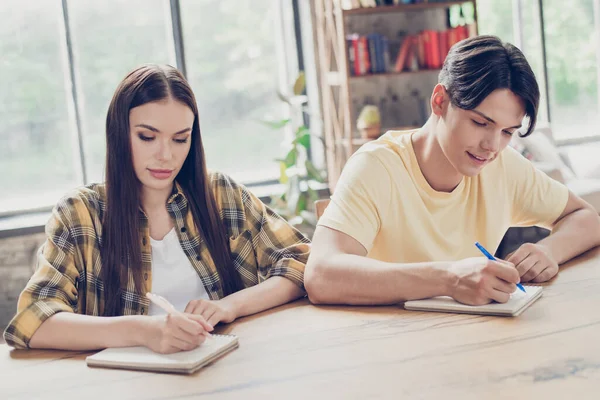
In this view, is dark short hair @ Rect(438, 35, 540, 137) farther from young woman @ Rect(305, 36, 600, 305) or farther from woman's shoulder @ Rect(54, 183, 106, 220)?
woman's shoulder @ Rect(54, 183, 106, 220)

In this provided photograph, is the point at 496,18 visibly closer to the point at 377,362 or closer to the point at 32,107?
the point at 32,107

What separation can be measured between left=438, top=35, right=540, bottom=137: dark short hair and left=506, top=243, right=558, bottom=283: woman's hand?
0.98ft

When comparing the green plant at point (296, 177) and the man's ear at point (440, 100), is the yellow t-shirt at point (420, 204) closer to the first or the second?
the man's ear at point (440, 100)

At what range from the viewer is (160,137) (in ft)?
5.68

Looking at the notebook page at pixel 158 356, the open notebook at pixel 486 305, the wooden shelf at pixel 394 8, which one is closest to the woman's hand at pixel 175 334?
the notebook page at pixel 158 356

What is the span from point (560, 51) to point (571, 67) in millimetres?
159

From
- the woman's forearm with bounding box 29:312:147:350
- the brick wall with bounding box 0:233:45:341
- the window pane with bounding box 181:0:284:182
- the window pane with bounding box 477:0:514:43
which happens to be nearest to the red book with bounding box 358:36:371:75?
the window pane with bounding box 181:0:284:182

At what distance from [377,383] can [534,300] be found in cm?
53

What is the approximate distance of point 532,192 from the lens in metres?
2.01

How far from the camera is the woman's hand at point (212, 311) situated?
58.7 inches

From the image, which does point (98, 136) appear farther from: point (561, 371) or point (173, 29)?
point (561, 371)

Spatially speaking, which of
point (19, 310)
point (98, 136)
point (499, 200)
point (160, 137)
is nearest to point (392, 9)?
point (98, 136)

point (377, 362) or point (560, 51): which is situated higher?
point (560, 51)

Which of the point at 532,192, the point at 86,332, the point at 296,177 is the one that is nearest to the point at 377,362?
the point at 86,332
